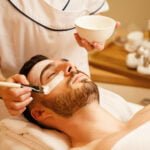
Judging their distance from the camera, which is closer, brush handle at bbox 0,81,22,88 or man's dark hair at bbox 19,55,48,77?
brush handle at bbox 0,81,22,88

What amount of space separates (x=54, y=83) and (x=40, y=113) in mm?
143

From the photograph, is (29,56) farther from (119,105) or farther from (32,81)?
(119,105)

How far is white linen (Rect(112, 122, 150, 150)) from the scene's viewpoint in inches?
48.9

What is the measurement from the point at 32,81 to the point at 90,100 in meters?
0.25

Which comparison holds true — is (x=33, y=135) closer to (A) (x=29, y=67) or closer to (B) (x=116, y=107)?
(A) (x=29, y=67)

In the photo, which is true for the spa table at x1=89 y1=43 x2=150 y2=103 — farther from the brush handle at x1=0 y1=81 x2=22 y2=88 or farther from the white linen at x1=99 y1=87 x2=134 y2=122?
the brush handle at x1=0 y1=81 x2=22 y2=88

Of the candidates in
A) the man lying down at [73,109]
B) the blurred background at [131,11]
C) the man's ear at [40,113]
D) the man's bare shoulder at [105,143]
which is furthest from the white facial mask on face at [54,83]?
the blurred background at [131,11]

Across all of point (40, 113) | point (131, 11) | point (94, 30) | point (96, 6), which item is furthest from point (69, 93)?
point (131, 11)

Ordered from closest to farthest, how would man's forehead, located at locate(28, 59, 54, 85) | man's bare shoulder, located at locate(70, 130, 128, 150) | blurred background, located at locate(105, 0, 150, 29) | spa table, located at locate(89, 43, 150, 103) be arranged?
man's bare shoulder, located at locate(70, 130, 128, 150) < man's forehead, located at locate(28, 59, 54, 85) < spa table, located at locate(89, 43, 150, 103) < blurred background, located at locate(105, 0, 150, 29)

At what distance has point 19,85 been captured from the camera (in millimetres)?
1205

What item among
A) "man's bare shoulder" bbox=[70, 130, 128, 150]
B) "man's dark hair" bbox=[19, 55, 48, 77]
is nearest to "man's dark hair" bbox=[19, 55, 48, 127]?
"man's dark hair" bbox=[19, 55, 48, 77]

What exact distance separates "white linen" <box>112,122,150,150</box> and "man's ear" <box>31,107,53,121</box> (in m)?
0.33

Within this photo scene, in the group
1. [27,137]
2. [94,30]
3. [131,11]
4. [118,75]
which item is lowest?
[118,75]

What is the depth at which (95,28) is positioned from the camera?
150cm
